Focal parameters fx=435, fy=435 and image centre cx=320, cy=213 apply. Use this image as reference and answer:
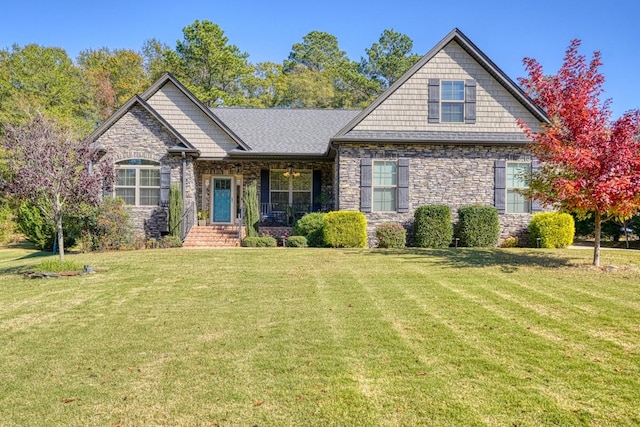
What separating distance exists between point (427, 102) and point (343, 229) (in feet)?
17.5

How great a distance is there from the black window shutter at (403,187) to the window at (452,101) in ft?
7.18

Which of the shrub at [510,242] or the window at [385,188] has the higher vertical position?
the window at [385,188]

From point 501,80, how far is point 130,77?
32.7 meters

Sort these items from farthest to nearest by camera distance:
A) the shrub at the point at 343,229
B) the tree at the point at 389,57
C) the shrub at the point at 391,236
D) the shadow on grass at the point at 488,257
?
the tree at the point at 389,57
the shrub at the point at 391,236
the shrub at the point at 343,229
the shadow on grass at the point at 488,257

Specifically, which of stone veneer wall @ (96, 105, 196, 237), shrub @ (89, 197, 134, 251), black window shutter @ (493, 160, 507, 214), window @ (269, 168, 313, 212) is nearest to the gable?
black window shutter @ (493, 160, 507, 214)

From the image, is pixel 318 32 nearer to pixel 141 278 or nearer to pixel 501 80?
pixel 501 80

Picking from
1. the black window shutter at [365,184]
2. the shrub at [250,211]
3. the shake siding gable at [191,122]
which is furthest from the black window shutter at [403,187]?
the shake siding gable at [191,122]

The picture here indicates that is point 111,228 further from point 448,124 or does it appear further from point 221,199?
point 448,124

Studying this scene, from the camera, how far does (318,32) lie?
4862cm

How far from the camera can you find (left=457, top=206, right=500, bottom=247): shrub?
14.4 metres

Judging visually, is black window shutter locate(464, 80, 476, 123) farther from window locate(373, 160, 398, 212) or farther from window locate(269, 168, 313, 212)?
window locate(269, 168, 313, 212)

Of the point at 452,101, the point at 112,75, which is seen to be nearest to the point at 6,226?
the point at 452,101

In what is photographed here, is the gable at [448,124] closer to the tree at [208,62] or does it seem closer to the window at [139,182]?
the window at [139,182]

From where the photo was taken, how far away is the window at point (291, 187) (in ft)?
58.5
